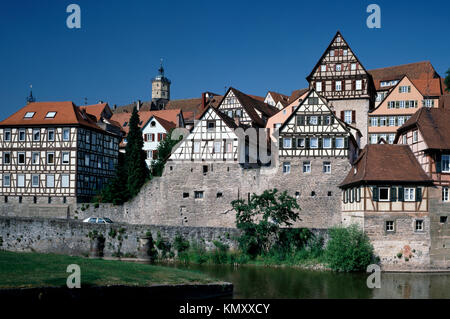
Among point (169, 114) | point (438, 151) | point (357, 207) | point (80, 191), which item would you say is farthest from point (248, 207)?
point (169, 114)

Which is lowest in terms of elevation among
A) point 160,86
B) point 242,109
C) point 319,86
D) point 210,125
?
point 210,125

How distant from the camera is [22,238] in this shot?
138ft

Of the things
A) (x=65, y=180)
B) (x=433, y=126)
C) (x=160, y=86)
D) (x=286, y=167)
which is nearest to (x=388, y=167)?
(x=433, y=126)

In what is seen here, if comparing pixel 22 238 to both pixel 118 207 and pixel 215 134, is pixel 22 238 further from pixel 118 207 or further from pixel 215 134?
pixel 215 134

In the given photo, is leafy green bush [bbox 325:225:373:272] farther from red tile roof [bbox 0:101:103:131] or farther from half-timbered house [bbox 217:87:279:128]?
red tile roof [bbox 0:101:103:131]

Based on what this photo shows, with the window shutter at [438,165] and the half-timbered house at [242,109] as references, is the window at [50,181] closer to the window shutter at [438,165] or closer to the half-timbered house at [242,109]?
the half-timbered house at [242,109]

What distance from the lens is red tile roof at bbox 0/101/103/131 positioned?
171ft

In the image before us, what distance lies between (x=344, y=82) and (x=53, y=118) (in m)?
26.4

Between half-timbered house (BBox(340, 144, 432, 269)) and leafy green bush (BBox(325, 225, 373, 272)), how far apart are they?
26.6 inches

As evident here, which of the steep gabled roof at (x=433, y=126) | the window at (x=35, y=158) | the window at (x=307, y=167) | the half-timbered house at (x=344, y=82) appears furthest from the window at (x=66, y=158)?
the steep gabled roof at (x=433, y=126)

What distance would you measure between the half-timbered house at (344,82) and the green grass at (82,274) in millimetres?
28542

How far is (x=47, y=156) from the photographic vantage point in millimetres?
51750

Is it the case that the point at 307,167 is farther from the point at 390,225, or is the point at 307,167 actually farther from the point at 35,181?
the point at 35,181

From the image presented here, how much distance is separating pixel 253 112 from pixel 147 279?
110 feet
